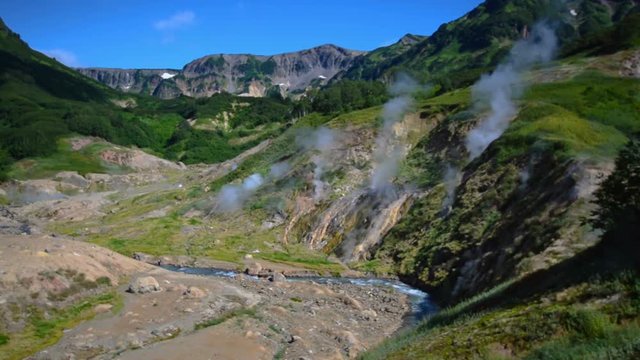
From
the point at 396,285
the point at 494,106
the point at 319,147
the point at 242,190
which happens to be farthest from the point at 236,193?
the point at 396,285

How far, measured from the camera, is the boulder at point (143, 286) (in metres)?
40.7

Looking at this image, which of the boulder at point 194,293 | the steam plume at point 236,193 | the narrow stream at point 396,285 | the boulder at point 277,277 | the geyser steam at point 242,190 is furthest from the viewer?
the geyser steam at point 242,190

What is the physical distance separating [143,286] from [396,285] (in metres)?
23.8

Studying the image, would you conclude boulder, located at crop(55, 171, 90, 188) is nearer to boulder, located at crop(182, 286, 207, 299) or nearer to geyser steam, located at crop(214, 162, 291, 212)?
geyser steam, located at crop(214, 162, 291, 212)

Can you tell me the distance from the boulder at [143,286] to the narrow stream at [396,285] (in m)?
14.8

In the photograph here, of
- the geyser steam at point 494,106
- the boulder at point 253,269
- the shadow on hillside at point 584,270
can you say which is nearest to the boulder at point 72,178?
the boulder at point 253,269

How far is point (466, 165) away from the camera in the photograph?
71562 mm

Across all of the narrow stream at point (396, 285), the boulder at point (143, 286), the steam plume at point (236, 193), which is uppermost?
the steam plume at point (236, 193)

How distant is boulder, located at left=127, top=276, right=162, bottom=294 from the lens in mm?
40688

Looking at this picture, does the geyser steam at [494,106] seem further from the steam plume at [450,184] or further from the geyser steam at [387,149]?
the geyser steam at [387,149]

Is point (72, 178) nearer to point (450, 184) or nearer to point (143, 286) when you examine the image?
point (450, 184)

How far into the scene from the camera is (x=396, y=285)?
54.4 meters

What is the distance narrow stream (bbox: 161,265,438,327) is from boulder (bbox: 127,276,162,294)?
14824mm

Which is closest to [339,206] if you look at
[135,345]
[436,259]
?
[436,259]
